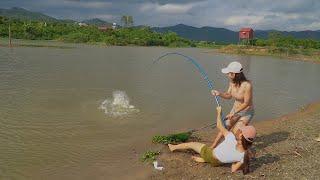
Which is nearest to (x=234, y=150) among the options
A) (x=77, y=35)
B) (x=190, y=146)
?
(x=190, y=146)

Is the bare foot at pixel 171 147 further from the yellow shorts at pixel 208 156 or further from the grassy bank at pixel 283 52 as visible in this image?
the grassy bank at pixel 283 52

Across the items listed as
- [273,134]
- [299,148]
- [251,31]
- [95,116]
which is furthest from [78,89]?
[251,31]

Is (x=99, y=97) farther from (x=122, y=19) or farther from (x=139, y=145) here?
(x=122, y=19)

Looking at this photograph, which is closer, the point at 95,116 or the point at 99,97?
the point at 95,116

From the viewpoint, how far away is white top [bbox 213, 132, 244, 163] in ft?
27.8

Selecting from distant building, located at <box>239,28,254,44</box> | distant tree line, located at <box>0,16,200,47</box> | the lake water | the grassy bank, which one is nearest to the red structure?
distant building, located at <box>239,28,254,44</box>

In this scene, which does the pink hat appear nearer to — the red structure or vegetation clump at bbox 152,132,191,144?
vegetation clump at bbox 152,132,191,144

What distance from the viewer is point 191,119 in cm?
1523

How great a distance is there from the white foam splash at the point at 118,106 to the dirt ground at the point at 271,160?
3.50 metres

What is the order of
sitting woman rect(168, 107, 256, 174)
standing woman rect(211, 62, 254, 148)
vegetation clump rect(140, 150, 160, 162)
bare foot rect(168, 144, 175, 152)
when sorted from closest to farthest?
1. sitting woman rect(168, 107, 256, 174)
2. standing woman rect(211, 62, 254, 148)
3. vegetation clump rect(140, 150, 160, 162)
4. bare foot rect(168, 144, 175, 152)

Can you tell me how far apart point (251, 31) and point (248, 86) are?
97055 mm

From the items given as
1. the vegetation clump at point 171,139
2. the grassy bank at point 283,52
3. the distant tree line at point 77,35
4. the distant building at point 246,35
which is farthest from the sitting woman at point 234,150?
the distant building at point 246,35

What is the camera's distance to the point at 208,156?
29.2ft

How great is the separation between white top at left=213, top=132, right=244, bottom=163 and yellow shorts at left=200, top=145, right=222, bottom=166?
0.46 ft
